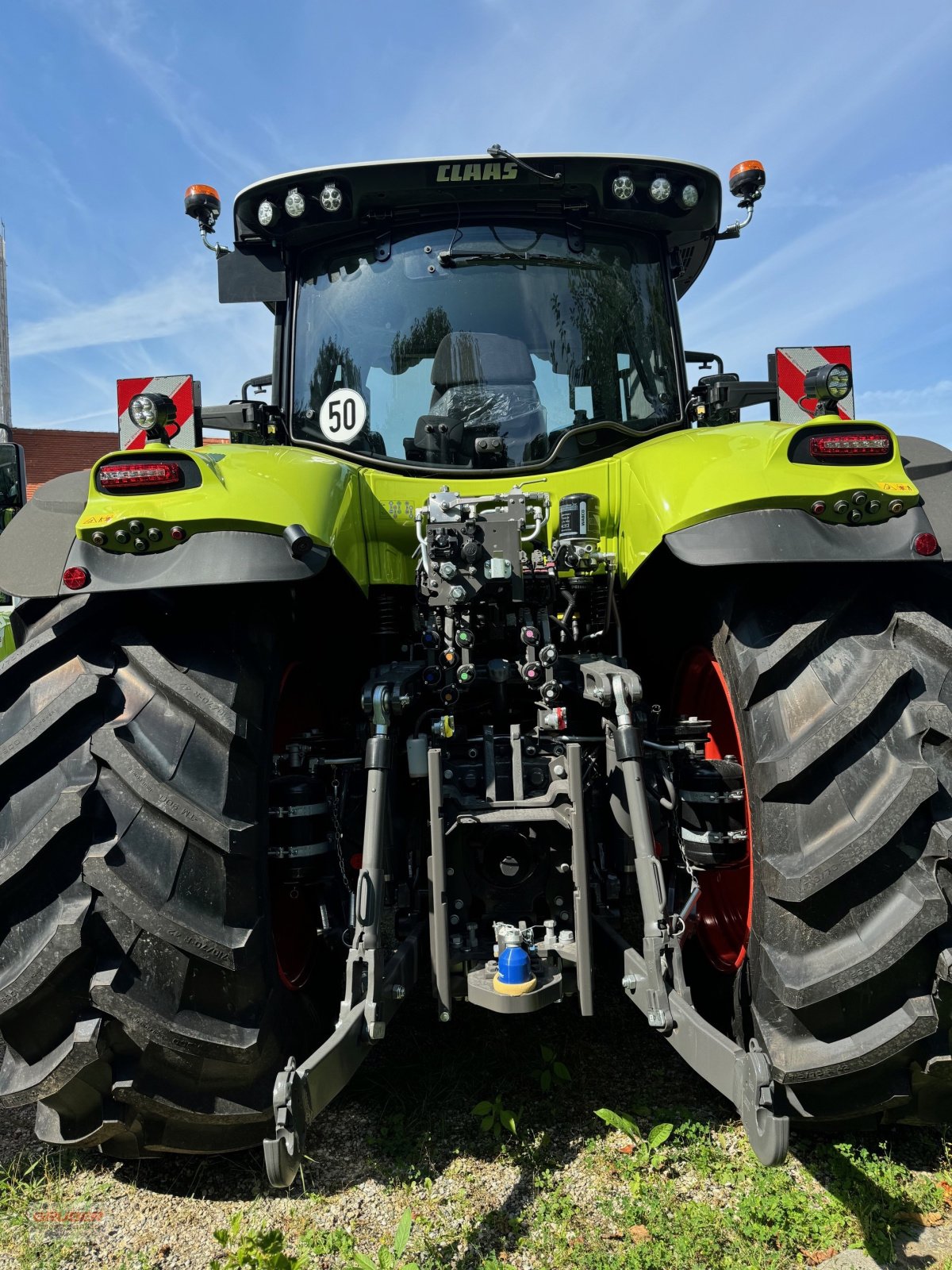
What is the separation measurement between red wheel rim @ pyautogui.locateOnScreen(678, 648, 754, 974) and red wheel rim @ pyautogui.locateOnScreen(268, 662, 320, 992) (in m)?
1.27

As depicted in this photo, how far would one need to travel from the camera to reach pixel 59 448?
22.2 m

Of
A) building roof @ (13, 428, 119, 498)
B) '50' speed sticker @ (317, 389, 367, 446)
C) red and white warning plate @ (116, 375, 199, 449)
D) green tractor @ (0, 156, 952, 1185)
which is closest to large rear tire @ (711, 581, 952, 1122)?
green tractor @ (0, 156, 952, 1185)

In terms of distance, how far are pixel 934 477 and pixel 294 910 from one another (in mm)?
2265

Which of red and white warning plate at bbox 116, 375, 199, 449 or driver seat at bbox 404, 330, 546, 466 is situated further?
red and white warning plate at bbox 116, 375, 199, 449

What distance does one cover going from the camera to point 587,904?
2195 mm

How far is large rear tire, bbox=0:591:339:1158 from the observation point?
1962 millimetres

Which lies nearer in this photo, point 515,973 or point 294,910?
point 515,973

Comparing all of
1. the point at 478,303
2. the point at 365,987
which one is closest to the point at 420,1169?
the point at 365,987

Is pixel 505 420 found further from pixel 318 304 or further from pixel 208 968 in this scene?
pixel 208 968

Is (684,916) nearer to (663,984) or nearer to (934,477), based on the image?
(663,984)

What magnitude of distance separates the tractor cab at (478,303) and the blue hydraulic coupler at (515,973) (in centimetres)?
163

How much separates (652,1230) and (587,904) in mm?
761

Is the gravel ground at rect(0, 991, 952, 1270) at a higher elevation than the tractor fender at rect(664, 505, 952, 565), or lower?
lower

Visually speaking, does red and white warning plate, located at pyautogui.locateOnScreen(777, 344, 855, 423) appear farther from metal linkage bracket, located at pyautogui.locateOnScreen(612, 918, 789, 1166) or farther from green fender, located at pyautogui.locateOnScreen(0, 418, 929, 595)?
metal linkage bracket, located at pyautogui.locateOnScreen(612, 918, 789, 1166)
